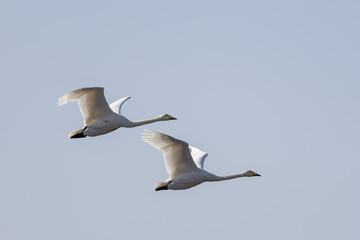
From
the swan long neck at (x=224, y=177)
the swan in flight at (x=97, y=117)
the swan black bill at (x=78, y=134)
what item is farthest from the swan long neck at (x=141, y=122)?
the swan long neck at (x=224, y=177)

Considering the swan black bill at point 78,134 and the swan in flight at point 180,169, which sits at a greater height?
the swan black bill at point 78,134

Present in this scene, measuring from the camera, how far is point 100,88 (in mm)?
51812

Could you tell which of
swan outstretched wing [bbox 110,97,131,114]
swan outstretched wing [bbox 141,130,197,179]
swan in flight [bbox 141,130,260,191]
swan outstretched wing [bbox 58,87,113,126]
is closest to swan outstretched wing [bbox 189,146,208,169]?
swan in flight [bbox 141,130,260,191]

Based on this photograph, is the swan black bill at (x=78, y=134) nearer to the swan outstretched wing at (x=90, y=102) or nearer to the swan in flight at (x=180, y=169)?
the swan outstretched wing at (x=90, y=102)

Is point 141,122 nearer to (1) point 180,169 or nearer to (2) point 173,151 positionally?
(2) point 173,151

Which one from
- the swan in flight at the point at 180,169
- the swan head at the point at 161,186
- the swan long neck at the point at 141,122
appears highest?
the swan long neck at the point at 141,122

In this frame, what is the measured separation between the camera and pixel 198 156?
5544 centimetres

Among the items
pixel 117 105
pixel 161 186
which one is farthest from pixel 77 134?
pixel 117 105

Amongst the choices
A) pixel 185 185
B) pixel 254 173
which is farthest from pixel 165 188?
pixel 254 173

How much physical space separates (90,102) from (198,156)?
596 cm

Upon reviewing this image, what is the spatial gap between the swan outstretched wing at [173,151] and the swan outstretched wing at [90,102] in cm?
272

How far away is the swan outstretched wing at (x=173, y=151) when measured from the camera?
167ft

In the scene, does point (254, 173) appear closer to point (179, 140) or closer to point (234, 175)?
point (234, 175)

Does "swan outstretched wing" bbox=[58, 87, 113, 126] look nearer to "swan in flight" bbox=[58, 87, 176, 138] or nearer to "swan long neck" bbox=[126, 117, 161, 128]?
"swan in flight" bbox=[58, 87, 176, 138]
